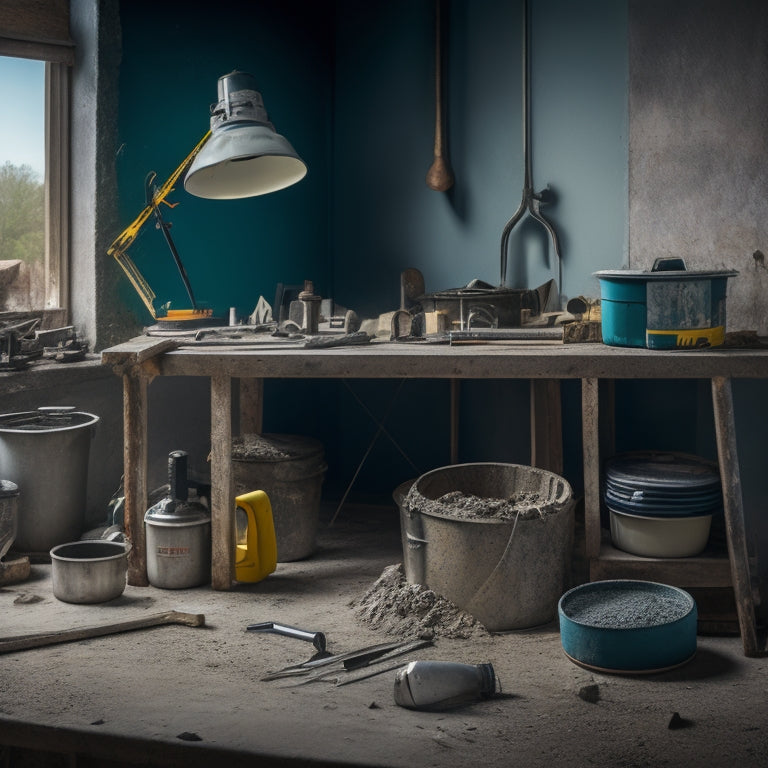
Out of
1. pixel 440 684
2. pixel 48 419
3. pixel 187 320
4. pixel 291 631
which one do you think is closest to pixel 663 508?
pixel 440 684

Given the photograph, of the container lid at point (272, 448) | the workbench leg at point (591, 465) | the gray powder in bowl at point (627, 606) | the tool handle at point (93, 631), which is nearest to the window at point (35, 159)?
the container lid at point (272, 448)

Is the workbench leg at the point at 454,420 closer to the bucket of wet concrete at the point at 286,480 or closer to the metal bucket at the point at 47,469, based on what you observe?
the bucket of wet concrete at the point at 286,480

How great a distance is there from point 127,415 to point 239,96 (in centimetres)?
135

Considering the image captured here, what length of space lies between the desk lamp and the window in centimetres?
35

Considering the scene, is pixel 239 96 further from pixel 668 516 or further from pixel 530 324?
pixel 668 516

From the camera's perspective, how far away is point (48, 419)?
4.74 meters

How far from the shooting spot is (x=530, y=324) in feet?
16.3

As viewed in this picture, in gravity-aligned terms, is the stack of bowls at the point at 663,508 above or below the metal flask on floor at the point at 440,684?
→ above

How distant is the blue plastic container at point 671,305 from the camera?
386cm

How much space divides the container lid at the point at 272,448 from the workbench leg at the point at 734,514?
1.80 meters

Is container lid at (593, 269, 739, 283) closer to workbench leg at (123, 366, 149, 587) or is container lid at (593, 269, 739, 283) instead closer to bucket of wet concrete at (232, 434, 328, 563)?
bucket of wet concrete at (232, 434, 328, 563)

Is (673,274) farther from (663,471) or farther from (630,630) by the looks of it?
(630,630)

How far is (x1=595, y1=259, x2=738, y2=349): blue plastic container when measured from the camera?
152 inches

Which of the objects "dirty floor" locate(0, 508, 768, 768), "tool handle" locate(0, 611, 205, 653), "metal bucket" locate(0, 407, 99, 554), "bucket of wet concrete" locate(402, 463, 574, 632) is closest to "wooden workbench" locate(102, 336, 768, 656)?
"bucket of wet concrete" locate(402, 463, 574, 632)
